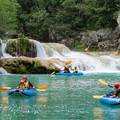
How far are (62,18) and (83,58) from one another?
676 inches

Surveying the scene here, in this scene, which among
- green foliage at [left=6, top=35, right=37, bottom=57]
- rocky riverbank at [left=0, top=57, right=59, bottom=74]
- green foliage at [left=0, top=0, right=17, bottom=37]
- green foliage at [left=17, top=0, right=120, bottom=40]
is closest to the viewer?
rocky riverbank at [left=0, top=57, right=59, bottom=74]

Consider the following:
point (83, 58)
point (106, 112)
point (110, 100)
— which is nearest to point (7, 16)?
point (83, 58)

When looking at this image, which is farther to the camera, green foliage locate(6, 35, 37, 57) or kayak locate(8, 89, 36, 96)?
green foliage locate(6, 35, 37, 57)

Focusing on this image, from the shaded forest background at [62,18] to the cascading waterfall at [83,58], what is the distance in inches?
430

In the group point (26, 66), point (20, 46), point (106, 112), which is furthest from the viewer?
point (20, 46)

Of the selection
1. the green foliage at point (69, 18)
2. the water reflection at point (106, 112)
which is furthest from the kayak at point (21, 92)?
the green foliage at point (69, 18)

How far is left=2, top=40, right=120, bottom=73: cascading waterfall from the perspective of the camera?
52.2 meters

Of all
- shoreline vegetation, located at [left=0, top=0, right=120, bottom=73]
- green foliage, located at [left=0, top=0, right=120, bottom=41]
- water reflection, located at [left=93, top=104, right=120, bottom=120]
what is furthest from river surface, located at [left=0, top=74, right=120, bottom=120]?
green foliage, located at [left=0, top=0, right=120, bottom=41]

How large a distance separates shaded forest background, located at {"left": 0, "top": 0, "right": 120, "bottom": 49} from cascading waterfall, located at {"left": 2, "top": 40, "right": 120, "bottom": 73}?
10.9m

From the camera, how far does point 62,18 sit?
70.0m

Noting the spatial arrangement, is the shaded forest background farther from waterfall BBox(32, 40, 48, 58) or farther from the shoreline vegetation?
waterfall BBox(32, 40, 48, 58)

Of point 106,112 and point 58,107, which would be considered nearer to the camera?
point 106,112

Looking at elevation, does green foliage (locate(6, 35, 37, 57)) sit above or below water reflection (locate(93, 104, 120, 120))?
above

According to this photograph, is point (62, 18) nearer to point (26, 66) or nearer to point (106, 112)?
point (26, 66)
